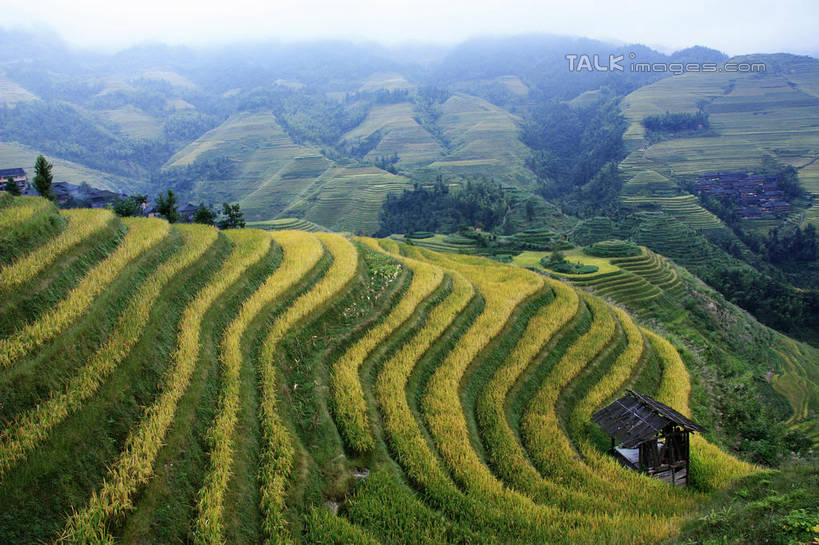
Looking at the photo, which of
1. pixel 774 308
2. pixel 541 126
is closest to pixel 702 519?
pixel 774 308

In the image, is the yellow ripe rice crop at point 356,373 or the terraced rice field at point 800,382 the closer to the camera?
the yellow ripe rice crop at point 356,373

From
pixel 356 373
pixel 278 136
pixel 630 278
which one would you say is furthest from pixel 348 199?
pixel 356 373

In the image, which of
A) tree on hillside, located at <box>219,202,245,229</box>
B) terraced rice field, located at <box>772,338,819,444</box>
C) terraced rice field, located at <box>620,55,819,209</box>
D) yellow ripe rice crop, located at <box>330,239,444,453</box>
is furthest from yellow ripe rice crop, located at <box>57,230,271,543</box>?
terraced rice field, located at <box>620,55,819,209</box>

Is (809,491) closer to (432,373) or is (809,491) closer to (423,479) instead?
(423,479)

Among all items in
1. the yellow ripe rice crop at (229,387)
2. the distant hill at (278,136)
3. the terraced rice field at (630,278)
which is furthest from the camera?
the distant hill at (278,136)

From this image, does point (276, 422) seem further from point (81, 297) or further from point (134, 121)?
point (134, 121)

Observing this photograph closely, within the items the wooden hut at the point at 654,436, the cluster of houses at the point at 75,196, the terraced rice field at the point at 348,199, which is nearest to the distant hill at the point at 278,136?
the terraced rice field at the point at 348,199

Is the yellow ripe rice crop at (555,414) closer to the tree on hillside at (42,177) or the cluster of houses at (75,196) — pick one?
the tree on hillside at (42,177)
